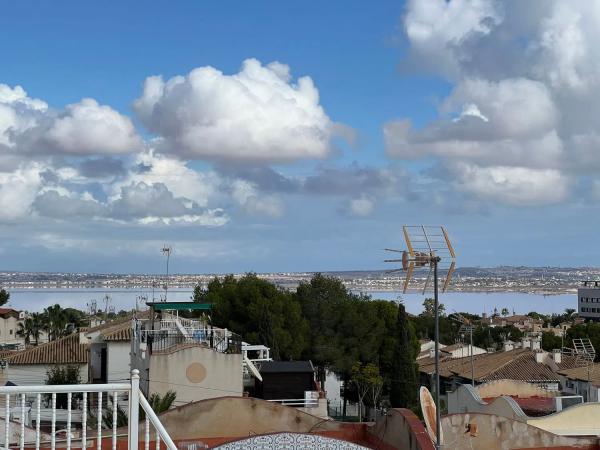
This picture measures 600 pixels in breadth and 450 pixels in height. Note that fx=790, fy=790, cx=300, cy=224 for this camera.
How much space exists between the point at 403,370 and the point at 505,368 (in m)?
5.67

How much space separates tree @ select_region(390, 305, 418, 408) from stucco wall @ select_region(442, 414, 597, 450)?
27281mm

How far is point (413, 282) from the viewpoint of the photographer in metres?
13.0

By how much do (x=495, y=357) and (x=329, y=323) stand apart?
10465 millimetres

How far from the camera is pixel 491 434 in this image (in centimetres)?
1325

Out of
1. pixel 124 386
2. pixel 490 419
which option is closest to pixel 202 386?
pixel 490 419

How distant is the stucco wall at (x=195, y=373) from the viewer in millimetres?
24422

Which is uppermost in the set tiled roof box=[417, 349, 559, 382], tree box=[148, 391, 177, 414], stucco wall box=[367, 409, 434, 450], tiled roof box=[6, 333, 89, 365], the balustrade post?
the balustrade post

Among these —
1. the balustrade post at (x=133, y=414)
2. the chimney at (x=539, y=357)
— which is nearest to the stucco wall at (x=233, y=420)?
the balustrade post at (x=133, y=414)

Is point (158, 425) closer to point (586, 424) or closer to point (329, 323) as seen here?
point (586, 424)

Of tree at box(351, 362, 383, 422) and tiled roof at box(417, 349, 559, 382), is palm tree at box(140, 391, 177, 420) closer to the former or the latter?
tree at box(351, 362, 383, 422)

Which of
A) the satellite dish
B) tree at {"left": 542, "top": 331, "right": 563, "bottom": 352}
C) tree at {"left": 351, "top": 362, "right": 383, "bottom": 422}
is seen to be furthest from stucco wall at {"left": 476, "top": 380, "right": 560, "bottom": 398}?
tree at {"left": 542, "top": 331, "right": 563, "bottom": 352}

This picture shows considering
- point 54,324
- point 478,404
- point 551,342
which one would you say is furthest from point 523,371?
point 54,324

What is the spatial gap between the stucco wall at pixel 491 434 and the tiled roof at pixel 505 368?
27.9 meters

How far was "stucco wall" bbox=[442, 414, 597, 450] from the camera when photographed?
12867 millimetres
